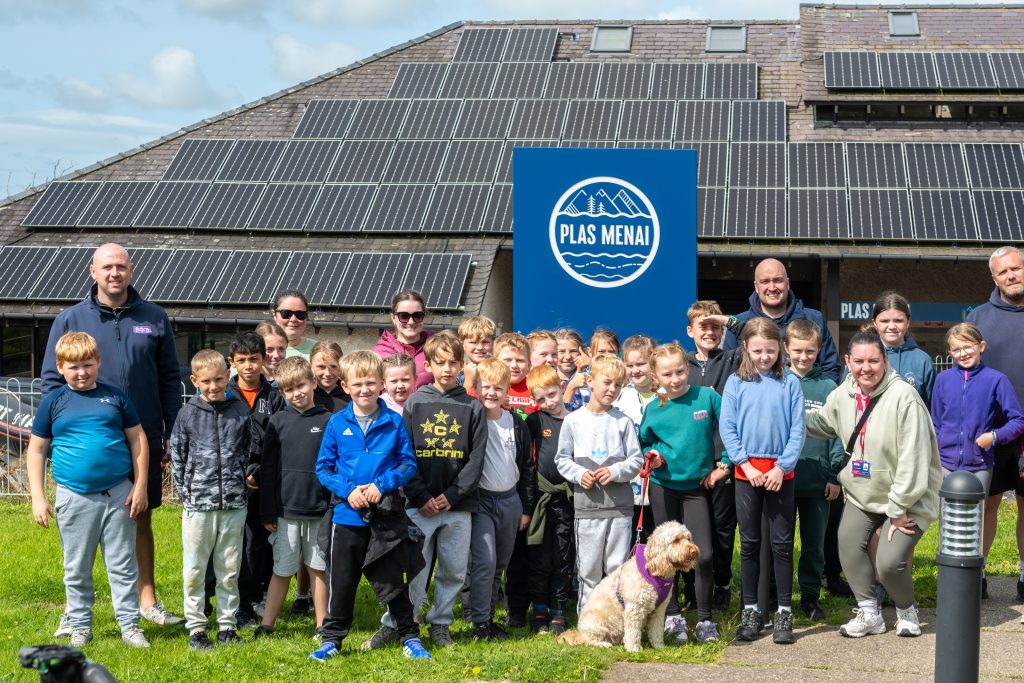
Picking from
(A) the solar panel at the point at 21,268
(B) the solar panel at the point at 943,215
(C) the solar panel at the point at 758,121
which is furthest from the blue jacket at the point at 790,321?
(A) the solar panel at the point at 21,268

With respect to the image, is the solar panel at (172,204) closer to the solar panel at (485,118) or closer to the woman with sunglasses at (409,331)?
the solar panel at (485,118)

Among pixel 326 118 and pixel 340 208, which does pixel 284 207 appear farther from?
pixel 326 118

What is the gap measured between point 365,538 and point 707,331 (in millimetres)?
2591

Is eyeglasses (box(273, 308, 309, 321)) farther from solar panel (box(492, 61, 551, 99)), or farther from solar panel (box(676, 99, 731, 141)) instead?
solar panel (box(492, 61, 551, 99))

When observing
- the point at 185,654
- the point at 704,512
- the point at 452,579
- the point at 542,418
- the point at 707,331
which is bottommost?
the point at 185,654

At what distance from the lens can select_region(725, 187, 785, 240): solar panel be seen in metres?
16.0

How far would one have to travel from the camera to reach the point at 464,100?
19750mm

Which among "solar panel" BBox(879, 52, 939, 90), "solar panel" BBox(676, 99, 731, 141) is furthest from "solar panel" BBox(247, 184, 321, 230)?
"solar panel" BBox(879, 52, 939, 90)

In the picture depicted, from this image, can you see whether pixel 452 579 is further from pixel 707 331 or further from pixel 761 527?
pixel 707 331

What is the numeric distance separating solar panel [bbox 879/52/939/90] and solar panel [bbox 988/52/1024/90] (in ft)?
3.26

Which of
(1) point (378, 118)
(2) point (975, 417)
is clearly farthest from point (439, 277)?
(2) point (975, 417)

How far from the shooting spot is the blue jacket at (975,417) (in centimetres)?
690

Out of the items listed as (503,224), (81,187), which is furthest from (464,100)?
(81,187)

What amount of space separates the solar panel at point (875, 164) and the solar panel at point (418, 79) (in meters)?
7.48
